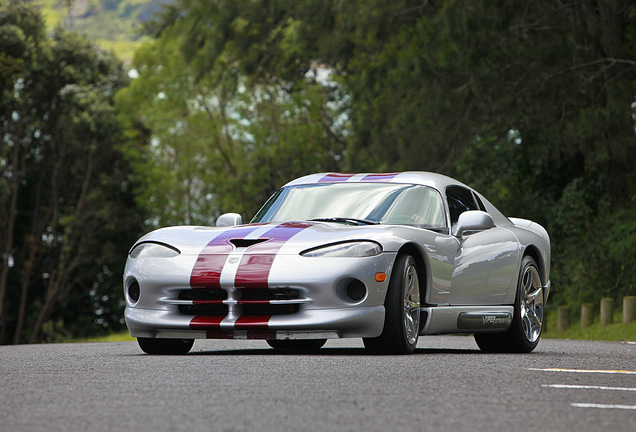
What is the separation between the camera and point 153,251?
899 centimetres

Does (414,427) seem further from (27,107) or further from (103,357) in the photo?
(27,107)

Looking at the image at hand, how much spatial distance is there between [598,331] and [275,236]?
1157 centimetres

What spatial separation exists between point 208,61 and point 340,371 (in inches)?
1042

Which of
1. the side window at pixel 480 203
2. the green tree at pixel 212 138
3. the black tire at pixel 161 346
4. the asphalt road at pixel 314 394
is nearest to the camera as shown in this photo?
the asphalt road at pixel 314 394

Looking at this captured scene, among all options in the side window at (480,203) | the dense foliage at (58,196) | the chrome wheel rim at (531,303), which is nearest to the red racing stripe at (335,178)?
the side window at (480,203)

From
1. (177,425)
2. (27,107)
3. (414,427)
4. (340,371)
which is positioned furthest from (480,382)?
(27,107)

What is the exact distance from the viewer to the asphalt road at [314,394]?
4.90 m

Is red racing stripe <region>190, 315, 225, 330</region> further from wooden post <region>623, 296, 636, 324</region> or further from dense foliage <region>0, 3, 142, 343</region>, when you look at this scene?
dense foliage <region>0, 3, 142, 343</region>

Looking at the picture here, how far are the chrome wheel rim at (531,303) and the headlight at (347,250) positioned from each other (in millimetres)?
2486

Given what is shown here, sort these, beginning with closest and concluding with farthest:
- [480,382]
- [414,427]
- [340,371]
Answer: [414,427], [480,382], [340,371]

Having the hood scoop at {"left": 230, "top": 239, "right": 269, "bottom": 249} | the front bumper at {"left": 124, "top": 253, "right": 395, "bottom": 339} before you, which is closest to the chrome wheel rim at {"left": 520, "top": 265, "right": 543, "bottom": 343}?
the front bumper at {"left": 124, "top": 253, "right": 395, "bottom": 339}

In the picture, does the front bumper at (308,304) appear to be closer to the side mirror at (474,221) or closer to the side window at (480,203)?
the side mirror at (474,221)

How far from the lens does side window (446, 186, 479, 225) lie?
10.1 meters

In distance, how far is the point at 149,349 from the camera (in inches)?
367
